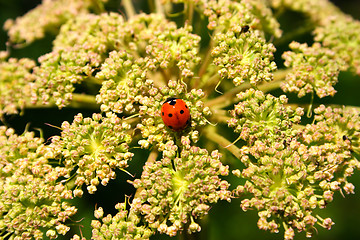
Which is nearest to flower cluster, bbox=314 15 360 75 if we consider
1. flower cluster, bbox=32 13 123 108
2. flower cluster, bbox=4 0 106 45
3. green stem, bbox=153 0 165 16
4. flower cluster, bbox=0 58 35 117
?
green stem, bbox=153 0 165 16

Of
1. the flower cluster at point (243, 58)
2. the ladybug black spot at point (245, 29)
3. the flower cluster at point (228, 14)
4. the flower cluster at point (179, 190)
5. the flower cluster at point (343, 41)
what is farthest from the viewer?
the flower cluster at point (343, 41)

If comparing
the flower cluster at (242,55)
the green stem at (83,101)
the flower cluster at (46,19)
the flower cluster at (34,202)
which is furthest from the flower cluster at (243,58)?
the flower cluster at (46,19)

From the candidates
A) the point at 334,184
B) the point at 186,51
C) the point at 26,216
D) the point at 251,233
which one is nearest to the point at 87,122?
the point at 26,216

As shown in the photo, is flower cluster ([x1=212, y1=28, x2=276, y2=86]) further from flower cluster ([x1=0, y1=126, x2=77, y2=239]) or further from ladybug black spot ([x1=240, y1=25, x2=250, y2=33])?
flower cluster ([x1=0, y1=126, x2=77, y2=239])

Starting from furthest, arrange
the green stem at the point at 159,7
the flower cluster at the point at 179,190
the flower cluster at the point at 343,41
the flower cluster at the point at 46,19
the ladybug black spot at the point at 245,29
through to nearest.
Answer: the flower cluster at the point at 46,19, the green stem at the point at 159,7, the flower cluster at the point at 343,41, the ladybug black spot at the point at 245,29, the flower cluster at the point at 179,190

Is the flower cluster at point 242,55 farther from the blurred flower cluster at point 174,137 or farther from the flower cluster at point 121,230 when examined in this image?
the flower cluster at point 121,230

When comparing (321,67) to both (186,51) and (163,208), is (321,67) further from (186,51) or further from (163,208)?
(163,208)
